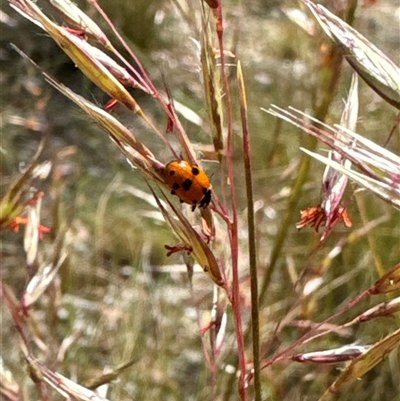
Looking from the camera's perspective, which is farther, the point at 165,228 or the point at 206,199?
the point at 165,228

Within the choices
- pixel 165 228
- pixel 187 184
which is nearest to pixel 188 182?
pixel 187 184

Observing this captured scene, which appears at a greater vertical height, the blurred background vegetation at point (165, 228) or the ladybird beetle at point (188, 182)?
the ladybird beetle at point (188, 182)

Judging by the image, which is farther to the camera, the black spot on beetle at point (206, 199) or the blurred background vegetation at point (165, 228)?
the blurred background vegetation at point (165, 228)

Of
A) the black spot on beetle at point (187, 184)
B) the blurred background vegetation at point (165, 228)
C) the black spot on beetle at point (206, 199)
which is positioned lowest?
the blurred background vegetation at point (165, 228)

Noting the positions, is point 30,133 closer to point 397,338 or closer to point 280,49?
point 280,49

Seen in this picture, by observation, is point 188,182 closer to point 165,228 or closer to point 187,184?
point 187,184
